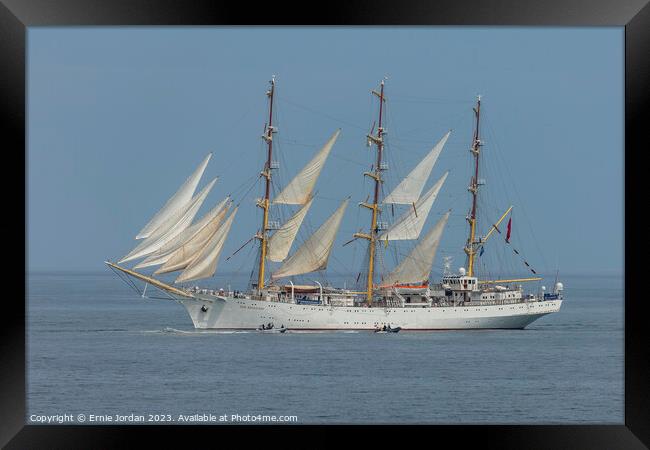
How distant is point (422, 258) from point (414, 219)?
1.15 metres

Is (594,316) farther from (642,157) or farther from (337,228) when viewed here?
(642,157)

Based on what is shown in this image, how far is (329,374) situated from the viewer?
24266 millimetres

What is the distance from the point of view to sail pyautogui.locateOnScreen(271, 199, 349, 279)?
32.9 metres

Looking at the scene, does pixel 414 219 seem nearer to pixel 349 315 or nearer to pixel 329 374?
pixel 349 315

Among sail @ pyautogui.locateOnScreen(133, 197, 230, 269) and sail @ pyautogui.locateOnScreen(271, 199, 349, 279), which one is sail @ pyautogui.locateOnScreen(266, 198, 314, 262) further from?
sail @ pyautogui.locateOnScreen(133, 197, 230, 269)

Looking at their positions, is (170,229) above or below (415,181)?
below

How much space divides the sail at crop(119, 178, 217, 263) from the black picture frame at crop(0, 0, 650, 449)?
54.8 ft

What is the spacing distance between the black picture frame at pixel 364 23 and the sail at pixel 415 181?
65.0 ft

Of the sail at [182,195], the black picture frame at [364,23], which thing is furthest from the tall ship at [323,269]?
the black picture frame at [364,23]

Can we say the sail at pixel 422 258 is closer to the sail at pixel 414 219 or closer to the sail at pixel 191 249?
the sail at pixel 414 219

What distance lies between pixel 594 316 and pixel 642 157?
103 feet

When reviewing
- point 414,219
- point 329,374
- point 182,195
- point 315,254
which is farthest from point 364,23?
point 414,219

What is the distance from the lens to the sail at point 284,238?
32781 millimetres

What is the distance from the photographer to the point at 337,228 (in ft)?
109
